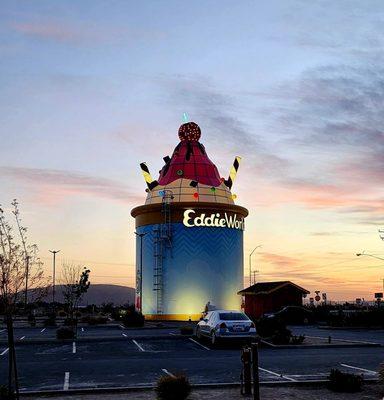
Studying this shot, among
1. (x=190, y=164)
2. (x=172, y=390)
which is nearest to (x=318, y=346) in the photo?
(x=172, y=390)

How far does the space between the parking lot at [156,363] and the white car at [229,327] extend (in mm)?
557

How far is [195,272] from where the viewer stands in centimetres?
5875

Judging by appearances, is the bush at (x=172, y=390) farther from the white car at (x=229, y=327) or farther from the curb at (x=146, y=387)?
the white car at (x=229, y=327)

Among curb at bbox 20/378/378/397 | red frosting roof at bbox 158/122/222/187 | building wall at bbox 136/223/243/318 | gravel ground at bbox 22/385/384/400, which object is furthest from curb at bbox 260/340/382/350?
red frosting roof at bbox 158/122/222/187

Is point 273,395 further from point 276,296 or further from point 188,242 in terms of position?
point 188,242

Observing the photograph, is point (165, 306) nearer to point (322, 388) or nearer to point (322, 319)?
point (322, 319)

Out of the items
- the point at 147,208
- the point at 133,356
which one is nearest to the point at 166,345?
the point at 133,356

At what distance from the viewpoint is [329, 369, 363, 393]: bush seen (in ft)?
45.5

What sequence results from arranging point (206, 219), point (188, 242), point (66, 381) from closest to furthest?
1. point (66, 381)
2. point (188, 242)
3. point (206, 219)

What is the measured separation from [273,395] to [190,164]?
4791 centimetres

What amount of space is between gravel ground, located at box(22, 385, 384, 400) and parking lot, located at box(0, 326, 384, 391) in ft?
4.21

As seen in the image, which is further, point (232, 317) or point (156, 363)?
point (232, 317)

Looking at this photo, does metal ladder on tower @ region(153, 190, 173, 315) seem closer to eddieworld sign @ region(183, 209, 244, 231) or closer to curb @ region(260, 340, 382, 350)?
eddieworld sign @ region(183, 209, 244, 231)

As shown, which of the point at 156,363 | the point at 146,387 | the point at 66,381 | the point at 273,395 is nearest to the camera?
the point at 273,395
